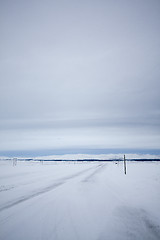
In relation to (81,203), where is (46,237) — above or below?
above

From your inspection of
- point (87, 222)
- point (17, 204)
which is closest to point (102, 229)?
point (87, 222)

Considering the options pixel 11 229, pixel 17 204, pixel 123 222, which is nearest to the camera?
pixel 11 229

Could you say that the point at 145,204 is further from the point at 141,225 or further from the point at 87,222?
the point at 87,222

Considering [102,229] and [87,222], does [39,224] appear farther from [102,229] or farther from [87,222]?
[102,229]

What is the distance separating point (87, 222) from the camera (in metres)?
5.93

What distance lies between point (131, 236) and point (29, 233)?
10.1 ft

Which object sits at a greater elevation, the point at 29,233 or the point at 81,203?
the point at 29,233

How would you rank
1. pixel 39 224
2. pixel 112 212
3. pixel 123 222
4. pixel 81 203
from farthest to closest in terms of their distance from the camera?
pixel 81 203 → pixel 112 212 → pixel 123 222 → pixel 39 224

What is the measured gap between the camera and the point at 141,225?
5746 millimetres

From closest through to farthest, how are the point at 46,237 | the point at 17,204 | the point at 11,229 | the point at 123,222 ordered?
the point at 46,237
the point at 11,229
the point at 123,222
the point at 17,204


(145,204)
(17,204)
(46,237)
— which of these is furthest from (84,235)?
(145,204)

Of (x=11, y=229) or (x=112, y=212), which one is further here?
(x=112, y=212)

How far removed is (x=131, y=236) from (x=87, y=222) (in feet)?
5.35

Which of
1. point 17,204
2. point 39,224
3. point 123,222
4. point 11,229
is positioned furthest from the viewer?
point 17,204
